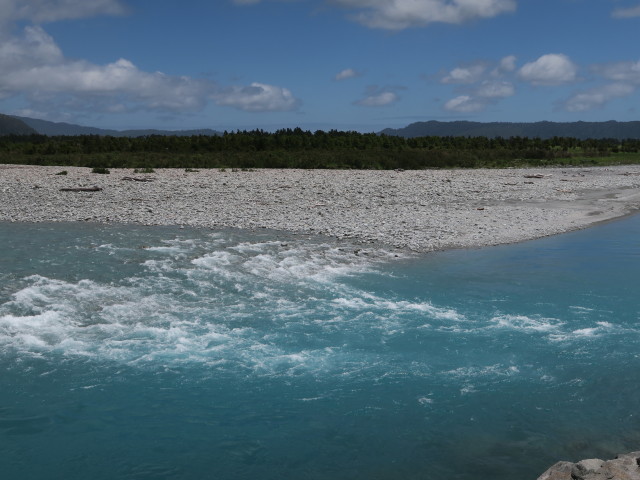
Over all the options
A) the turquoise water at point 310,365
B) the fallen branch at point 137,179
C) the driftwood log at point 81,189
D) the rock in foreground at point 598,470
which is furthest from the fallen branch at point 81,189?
the rock in foreground at point 598,470

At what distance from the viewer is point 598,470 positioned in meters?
5.78

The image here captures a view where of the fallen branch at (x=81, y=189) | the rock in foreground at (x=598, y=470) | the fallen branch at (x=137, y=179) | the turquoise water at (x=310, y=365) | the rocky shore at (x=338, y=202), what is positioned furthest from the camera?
the fallen branch at (x=137, y=179)

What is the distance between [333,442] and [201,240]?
478 inches

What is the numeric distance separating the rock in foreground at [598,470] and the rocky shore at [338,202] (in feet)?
40.9

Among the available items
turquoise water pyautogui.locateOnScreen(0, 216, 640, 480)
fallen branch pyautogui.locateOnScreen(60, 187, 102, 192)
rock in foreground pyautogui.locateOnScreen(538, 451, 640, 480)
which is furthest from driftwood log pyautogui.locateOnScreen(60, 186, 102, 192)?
rock in foreground pyautogui.locateOnScreen(538, 451, 640, 480)

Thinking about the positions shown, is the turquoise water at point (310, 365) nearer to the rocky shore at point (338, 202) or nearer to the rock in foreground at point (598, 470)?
the rock in foreground at point (598, 470)

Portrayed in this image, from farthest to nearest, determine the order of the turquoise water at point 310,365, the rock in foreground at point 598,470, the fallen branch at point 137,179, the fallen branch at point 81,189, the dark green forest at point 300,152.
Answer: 1. the dark green forest at point 300,152
2. the fallen branch at point 137,179
3. the fallen branch at point 81,189
4. the turquoise water at point 310,365
5. the rock in foreground at point 598,470

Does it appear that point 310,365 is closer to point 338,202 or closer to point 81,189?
point 338,202

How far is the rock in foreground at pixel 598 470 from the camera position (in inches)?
222

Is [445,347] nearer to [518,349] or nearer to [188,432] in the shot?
[518,349]

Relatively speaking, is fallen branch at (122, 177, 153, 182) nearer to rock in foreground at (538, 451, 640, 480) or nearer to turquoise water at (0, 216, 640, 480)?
turquoise water at (0, 216, 640, 480)

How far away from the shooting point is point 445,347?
1062cm

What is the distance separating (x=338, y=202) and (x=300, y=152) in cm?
2954

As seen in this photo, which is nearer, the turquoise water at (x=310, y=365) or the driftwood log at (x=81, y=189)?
the turquoise water at (x=310, y=365)
